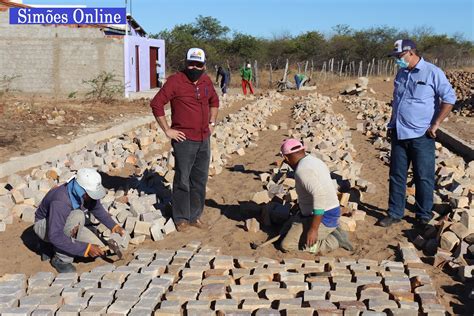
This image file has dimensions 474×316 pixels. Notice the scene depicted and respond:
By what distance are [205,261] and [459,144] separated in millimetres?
7406

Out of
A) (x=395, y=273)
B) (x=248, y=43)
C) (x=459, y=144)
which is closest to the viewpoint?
(x=395, y=273)

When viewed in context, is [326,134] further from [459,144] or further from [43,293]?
[43,293]

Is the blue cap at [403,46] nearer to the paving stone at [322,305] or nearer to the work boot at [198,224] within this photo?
the work boot at [198,224]

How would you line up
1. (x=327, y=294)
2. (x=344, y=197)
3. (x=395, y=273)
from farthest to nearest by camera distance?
(x=344, y=197), (x=395, y=273), (x=327, y=294)

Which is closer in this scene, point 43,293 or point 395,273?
point 43,293

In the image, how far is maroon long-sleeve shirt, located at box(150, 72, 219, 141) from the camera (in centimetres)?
541

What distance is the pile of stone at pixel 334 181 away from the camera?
5910 mm

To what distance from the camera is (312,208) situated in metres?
5.07

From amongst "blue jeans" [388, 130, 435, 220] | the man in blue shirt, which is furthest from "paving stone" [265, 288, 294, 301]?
"blue jeans" [388, 130, 435, 220]

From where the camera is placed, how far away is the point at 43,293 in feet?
13.7

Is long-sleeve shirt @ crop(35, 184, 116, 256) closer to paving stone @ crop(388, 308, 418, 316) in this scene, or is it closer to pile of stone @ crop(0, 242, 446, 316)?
pile of stone @ crop(0, 242, 446, 316)

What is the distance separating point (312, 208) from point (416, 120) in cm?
140

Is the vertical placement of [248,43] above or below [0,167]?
above

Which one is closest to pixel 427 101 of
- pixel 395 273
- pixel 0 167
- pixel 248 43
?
pixel 395 273
